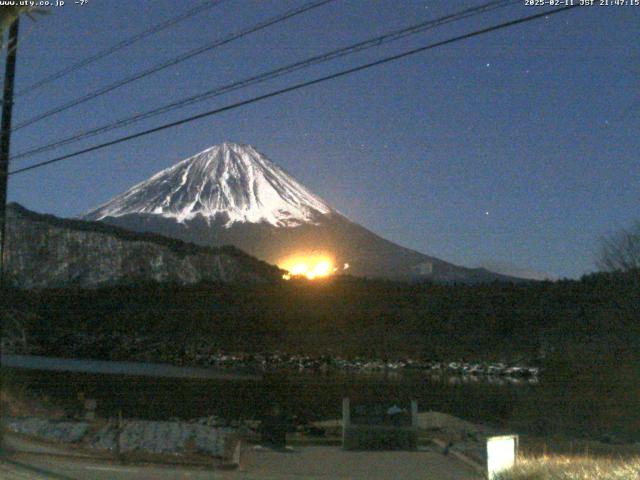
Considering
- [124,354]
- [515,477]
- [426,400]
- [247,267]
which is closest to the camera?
[515,477]

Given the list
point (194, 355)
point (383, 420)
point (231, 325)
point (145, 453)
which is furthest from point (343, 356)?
point (145, 453)

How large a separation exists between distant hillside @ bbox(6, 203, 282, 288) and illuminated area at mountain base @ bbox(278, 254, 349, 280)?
1899mm

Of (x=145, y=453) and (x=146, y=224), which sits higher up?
(x=146, y=224)

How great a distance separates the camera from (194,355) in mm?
44344

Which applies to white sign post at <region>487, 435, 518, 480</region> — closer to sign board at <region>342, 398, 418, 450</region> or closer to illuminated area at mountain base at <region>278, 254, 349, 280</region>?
sign board at <region>342, 398, 418, 450</region>

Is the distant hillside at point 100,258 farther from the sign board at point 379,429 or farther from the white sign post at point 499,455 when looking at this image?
the white sign post at point 499,455

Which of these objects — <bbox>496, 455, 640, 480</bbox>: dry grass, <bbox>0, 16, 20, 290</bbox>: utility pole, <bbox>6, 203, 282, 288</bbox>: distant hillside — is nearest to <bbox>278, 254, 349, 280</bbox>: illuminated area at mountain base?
<bbox>6, 203, 282, 288</bbox>: distant hillside

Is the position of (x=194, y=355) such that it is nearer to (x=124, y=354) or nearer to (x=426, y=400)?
(x=124, y=354)

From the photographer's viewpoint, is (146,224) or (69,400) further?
(146,224)

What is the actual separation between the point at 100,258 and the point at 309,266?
19268 mm

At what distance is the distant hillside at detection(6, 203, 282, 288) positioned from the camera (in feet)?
181

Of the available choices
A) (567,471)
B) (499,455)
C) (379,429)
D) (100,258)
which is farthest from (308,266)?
(567,471)

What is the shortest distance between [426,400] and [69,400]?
14.2 metres

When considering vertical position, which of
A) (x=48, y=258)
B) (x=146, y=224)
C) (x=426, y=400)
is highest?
(x=146, y=224)
